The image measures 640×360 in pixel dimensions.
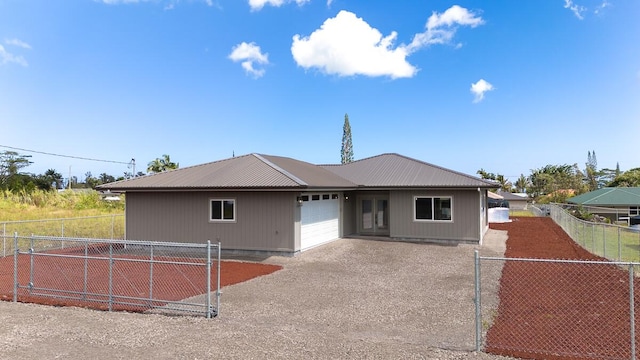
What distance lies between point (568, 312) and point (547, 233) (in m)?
16.9

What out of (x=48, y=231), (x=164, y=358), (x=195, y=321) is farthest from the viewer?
(x=48, y=231)

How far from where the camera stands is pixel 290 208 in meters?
15.2

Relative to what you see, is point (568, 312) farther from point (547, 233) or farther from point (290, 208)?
point (547, 233)

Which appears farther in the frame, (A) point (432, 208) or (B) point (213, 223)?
(A) point (432, 208)

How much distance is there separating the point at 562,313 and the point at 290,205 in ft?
31.0

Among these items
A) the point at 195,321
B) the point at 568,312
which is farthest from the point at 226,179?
the point at 568,312

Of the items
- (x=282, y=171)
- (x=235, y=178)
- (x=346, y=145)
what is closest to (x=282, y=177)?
(x=282, y=171)

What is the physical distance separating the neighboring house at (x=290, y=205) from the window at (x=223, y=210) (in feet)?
0.13

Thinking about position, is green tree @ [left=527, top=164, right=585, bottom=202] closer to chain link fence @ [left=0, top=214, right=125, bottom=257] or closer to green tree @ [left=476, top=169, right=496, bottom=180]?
green tree @ [left=476, top=169, right=496, bottom=180]

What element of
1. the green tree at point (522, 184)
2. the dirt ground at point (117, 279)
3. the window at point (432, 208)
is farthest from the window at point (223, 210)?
the green tree at point (522, 184)

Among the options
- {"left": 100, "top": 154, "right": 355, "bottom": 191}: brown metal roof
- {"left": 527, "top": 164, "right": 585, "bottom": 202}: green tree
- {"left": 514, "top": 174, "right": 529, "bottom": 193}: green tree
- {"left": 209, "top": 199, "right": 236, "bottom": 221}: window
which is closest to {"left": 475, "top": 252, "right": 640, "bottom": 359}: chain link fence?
{"left": 100, "top": 154, "right": 355, "bottom": 191}: brown metal roof

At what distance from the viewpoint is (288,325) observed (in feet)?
24.3

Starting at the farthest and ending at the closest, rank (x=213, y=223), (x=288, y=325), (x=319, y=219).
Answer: (x=319, y=219), (x=213, y=223), (x=288, y=325)

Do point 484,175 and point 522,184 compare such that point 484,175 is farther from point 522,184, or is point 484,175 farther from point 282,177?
point 282,177
